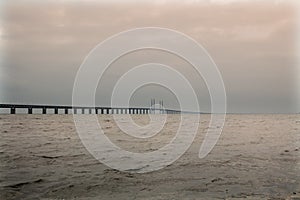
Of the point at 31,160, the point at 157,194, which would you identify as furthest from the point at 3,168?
the point at 157,194

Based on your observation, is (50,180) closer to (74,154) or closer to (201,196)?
(201,196)

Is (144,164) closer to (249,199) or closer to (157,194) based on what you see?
(157,194)

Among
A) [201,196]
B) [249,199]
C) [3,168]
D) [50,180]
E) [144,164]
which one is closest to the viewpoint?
[249,199]

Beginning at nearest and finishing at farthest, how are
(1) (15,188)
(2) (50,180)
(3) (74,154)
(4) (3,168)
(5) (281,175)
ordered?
1. (1) (15,188)
2. (2) (50,180)
3. (5) (281,175)
4. (4) (3,168)
5. (3) (74,154)

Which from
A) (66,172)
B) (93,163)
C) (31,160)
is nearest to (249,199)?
(66,172)

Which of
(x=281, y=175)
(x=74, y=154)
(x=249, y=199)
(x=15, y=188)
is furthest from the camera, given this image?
(x=74, y=154)

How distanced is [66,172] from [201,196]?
4.64 m

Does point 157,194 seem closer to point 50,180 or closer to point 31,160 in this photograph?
point 50,180

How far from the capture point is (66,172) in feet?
36.3

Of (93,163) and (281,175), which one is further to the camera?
(93,163)

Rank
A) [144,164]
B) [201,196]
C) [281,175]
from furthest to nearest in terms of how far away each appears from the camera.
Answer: [144,164], [281,175], [201,196]

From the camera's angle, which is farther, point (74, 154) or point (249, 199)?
point (74, 154)

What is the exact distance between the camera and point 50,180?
9.83m

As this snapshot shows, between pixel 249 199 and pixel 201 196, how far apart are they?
1.01 metres
